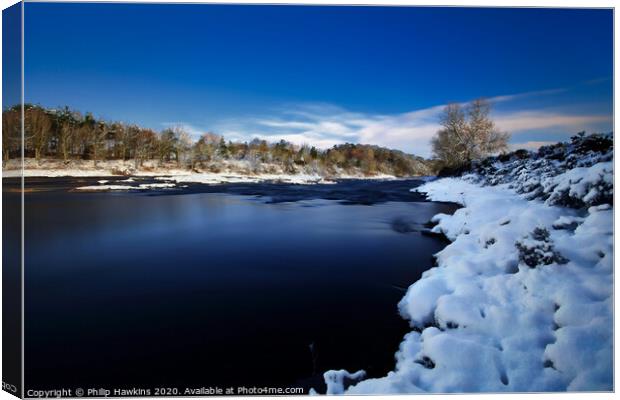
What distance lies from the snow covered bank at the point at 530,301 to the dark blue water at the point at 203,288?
11.4 inches

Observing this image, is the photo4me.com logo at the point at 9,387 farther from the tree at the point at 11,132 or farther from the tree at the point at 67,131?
the tree at the point at 67,131

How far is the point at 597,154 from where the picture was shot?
9.53 feet

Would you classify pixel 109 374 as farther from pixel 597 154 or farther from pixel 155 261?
pixel 597 154

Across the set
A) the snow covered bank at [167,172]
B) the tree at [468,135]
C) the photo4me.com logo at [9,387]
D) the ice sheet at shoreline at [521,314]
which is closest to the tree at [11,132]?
the snow covered bank at [167,172]

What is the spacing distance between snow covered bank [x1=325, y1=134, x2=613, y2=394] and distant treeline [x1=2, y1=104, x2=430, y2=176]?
3.94 ft

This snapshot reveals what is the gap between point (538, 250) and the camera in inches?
110

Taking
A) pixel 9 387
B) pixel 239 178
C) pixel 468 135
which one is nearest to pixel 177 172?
pixel 239 178

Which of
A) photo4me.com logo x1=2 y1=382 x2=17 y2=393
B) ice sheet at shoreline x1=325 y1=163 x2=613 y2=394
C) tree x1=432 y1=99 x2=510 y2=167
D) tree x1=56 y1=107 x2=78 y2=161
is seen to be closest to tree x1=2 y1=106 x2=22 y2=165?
tree x1=56 y1=107 x2=78 y2=161

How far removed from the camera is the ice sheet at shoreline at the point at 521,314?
8.09 feet

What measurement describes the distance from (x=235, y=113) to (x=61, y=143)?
183cm

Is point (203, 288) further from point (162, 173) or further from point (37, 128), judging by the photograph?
point (37, 128)

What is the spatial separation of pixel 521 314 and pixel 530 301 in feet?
0.46

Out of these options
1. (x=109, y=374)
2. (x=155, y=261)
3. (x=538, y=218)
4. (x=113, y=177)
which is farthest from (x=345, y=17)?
(x=109, y=374)

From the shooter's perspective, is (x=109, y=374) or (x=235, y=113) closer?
(x=109, y=374)
